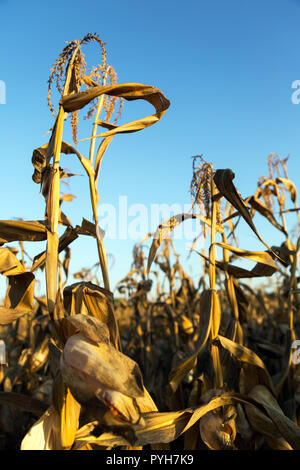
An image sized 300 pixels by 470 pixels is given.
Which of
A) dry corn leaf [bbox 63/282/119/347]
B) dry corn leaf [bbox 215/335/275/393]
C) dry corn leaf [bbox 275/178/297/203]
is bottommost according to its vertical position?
dry corn leaf [bbox 215/335/275/393]

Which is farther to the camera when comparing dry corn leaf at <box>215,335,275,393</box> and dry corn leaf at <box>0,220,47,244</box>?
dry corn leaf at <box>215,335,275,393</box>

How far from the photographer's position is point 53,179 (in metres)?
1.43

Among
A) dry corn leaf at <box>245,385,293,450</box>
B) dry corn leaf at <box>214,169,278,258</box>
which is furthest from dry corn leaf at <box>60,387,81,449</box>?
dry corn leaf at <box>214,169,278,258</box>

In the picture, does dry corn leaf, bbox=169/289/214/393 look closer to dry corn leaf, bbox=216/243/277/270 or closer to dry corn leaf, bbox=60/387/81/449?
dry corn leaf, bbox=216/243/277/270

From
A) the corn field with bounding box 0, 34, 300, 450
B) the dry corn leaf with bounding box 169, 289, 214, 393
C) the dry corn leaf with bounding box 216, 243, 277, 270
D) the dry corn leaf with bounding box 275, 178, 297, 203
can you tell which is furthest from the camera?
the dry corn leaf with bounding box 275, 178, 297, 203

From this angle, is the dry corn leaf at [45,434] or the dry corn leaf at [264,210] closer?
the dry corn leaf at [45,434]

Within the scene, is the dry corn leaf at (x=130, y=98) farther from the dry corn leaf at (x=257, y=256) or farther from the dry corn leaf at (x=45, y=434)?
the dry corn leaf at (x=45, y=434)

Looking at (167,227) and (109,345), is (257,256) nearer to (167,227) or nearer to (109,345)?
(167,227)

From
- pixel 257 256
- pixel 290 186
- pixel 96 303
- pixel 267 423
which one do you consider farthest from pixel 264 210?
pixel 96 303

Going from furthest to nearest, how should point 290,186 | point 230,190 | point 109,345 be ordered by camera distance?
point 290,186 → point 230,190 → point 109,345

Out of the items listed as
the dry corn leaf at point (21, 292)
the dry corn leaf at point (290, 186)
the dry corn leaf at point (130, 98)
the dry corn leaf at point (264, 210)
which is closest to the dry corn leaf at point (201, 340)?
the dry corn leaf at point (21, 292)

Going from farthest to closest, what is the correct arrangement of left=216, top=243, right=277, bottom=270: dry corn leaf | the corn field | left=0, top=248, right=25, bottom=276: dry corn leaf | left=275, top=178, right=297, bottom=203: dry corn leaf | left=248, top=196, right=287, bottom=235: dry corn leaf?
left=275, top=178, right=297, bottom=203: dry corn leaf
left=248, top=196, right=287, bottom=235: dry corn leaf
left=216, top=243, right=277, bottom=270: dry corn leaf
left=0, top=248, right=25, bottom=276: dry corn leaf
the corn field
